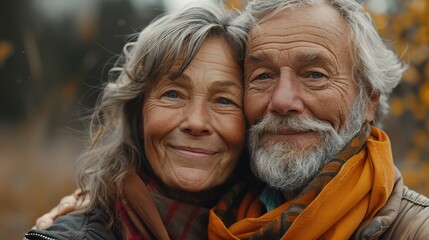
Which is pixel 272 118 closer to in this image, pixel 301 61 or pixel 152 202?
pixel 301 61

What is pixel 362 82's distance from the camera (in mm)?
3279

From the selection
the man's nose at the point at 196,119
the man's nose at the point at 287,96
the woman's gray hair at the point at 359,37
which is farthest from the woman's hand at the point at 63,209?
the woman's gray hair at the point at 359,37

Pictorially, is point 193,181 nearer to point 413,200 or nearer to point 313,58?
point 313,58

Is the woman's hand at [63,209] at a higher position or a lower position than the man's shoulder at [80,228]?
lower

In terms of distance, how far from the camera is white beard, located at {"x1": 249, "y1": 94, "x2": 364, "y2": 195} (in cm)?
312

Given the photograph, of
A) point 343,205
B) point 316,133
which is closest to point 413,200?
point 343,205

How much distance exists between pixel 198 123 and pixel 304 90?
53 cm

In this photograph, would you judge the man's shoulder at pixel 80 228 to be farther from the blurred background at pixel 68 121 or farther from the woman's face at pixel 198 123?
the blurred background at pixel 68 121

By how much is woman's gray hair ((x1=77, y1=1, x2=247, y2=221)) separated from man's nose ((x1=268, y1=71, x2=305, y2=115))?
0.34 metres

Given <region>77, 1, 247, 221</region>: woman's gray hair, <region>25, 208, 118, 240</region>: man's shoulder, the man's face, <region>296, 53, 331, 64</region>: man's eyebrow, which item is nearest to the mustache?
the man's face

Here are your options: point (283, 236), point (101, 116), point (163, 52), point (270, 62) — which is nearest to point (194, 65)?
point (163, 52)

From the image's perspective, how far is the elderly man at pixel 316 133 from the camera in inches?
114

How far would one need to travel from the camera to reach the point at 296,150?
3176 mm

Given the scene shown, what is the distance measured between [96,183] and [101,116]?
0.43 metres
